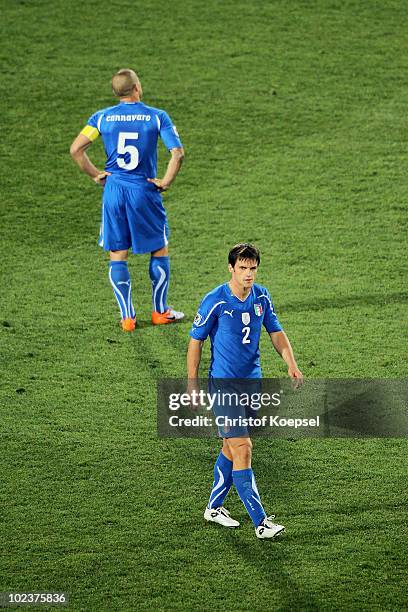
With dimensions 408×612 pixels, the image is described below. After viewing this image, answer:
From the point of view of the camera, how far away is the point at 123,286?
9.10m

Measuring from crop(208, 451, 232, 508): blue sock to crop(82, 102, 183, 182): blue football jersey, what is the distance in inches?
118

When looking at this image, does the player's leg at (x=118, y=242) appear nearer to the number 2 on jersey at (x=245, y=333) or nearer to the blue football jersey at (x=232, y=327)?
the blue football jersey at (x=232, y=327)

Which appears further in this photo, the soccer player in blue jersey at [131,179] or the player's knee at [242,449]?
the soccer player in blue jersey at [131,179]

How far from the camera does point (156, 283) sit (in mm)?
9188

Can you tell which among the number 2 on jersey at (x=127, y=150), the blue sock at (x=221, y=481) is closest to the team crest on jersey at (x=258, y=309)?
the blue sock at (x=221, y=481)

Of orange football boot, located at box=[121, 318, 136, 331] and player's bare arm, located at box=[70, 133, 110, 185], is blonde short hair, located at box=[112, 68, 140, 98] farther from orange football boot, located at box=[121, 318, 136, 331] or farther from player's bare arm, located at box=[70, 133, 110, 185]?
orange football boot, located at box=[121, 318, 136, 331]

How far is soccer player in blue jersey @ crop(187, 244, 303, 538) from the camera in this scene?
21.2ft

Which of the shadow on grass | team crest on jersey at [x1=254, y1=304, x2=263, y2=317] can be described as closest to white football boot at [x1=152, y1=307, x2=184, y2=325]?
the shadow on grass

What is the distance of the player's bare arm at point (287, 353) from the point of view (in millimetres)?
6589

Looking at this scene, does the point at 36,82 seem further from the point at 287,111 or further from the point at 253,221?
the point at 253,221

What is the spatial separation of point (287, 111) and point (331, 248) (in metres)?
2.63

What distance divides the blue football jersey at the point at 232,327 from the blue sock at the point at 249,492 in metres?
0.53

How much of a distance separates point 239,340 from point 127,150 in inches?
113

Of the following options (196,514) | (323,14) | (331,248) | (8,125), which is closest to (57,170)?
(8,125)
